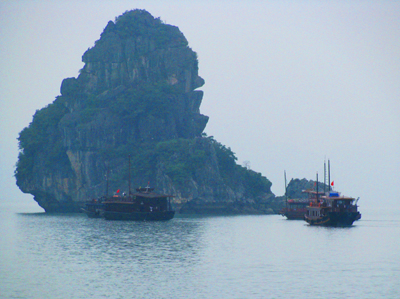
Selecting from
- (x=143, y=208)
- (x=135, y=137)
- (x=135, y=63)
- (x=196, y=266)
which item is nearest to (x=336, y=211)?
(x=143, y=208)

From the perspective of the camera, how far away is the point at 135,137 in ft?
426

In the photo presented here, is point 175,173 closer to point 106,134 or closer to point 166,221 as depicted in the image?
point 106,134

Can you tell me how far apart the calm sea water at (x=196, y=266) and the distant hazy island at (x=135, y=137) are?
56.5 metres

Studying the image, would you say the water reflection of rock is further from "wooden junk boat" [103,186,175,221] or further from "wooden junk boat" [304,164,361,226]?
"wooden junk boat" [304,164,361,226]

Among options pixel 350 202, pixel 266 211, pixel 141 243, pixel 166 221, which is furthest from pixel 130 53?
pixel 141 243

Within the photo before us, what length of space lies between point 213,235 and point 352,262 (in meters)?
23.4

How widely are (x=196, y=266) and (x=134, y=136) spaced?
90888 mm

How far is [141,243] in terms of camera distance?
178 feet

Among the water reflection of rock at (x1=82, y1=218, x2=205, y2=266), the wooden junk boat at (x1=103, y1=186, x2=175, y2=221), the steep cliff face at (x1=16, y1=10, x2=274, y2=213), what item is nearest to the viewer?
the water reflection of rock at (x1=82, y1=218, x2=205, y2=266)

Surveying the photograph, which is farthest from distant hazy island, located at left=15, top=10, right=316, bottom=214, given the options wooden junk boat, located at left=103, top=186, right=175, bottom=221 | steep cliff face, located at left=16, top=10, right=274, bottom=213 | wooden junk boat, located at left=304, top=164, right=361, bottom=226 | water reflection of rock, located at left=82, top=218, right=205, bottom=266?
water reflection of rock, located at left=82, top=218, right=205, bottom=266

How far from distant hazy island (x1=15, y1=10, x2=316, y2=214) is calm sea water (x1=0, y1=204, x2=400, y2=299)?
2226 inches

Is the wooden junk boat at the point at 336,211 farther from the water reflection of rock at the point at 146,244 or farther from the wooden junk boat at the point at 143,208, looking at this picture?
the wooden junk boat at the point at 143,208

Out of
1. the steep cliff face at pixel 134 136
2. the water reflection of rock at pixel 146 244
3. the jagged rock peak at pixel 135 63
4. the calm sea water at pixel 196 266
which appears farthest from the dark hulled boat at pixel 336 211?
the jagged rock peak at pixel 135 63

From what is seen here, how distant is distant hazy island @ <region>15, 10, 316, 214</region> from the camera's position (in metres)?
121
